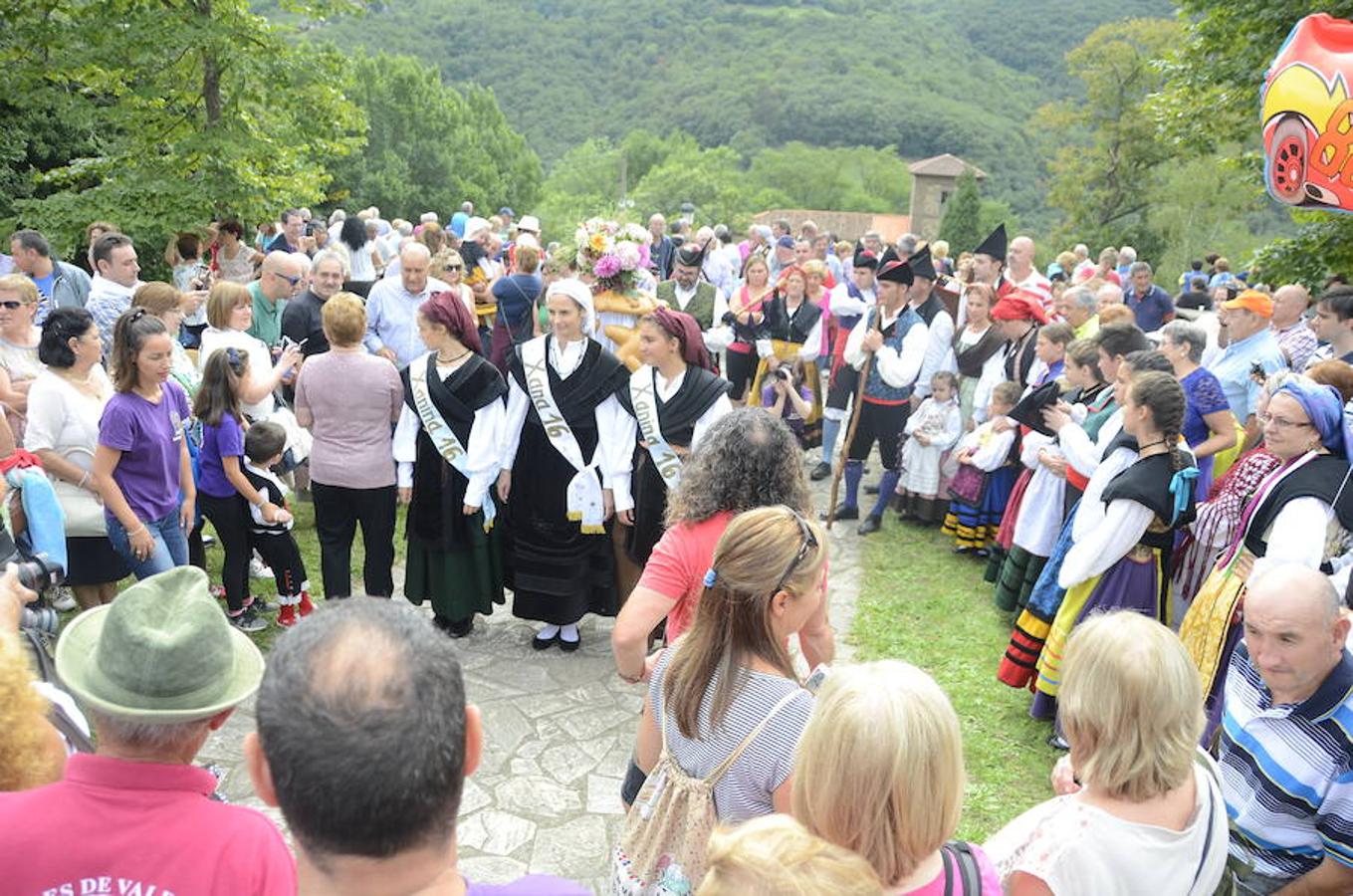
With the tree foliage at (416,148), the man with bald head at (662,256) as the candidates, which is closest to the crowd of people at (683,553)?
the man with bald head at (662,256)

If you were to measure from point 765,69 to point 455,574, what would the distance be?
296 ft

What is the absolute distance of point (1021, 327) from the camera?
277 inches

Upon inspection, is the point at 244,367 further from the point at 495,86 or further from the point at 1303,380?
the point at 495,86

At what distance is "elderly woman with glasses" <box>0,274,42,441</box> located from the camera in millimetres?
4984

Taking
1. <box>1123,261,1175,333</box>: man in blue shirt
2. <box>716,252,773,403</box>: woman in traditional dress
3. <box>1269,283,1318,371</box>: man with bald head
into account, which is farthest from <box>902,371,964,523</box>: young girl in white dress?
<box>1123,261,1175,333</box>: man in blue shirt

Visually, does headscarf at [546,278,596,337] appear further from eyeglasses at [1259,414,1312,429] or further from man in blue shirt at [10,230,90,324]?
man in blue shirt at [10,230,90,324]

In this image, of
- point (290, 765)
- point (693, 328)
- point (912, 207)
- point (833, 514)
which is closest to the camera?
point (290, 765)

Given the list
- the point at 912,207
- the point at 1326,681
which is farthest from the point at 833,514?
the point at 912,207

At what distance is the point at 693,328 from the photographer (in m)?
5.04

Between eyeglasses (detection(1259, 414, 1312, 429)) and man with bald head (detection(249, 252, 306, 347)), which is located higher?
eyeglasses (detection(1259, 414, 1312, 429))

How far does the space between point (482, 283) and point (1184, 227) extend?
1242 inches

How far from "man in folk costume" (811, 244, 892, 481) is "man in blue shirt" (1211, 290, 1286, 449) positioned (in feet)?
8.63

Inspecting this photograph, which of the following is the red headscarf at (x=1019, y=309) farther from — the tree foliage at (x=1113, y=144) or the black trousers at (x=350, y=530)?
the tree foliage at (x=1113, y=144)

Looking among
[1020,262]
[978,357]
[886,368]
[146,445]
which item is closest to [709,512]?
[146,445]
